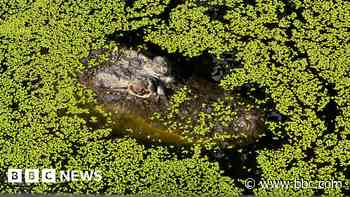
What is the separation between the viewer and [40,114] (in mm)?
2041

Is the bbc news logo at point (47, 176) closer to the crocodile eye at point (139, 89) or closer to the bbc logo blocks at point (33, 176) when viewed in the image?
the bbc logo blocks at point (33, 176)

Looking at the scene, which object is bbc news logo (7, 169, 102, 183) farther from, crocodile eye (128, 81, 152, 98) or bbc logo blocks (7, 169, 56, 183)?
crocodile eye (128, 81, 152, 98)

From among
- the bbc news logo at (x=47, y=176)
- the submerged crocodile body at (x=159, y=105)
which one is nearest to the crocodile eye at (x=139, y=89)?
the submerged crocodile body at (x=159, y=105)

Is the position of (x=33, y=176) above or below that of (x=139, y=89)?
below

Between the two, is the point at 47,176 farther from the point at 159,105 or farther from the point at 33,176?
the point at 159,105

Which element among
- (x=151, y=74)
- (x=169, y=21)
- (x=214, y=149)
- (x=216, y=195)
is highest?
(x=169, y=21)

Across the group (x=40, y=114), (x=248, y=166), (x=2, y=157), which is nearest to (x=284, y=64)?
(x=248, y=166)

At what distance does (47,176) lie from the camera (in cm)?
202

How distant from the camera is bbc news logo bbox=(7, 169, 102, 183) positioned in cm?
202

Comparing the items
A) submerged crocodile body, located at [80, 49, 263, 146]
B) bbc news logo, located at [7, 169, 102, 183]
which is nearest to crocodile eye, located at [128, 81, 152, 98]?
submerged crocodile body, located at [80, 49, 263, 146]

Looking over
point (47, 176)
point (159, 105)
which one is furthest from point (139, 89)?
point (47, 176)

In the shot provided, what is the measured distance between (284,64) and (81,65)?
0.71 m

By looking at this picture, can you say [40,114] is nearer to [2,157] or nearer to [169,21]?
[2,157]

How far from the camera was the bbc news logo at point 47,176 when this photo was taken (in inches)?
79.4
